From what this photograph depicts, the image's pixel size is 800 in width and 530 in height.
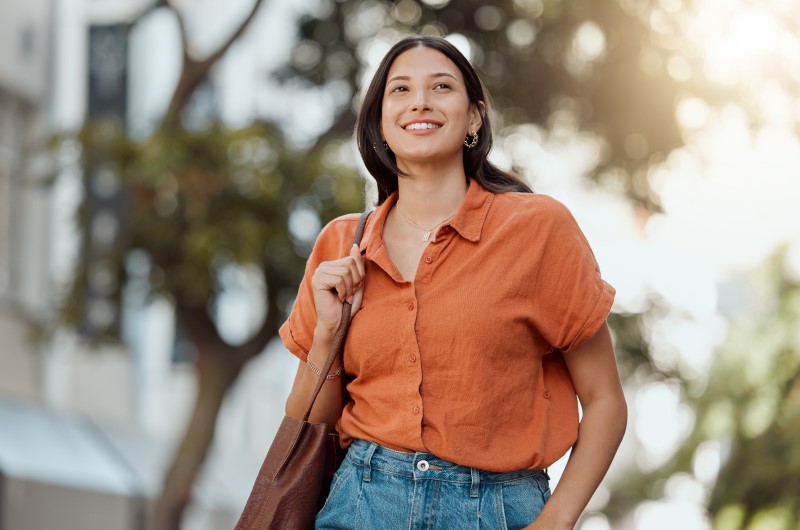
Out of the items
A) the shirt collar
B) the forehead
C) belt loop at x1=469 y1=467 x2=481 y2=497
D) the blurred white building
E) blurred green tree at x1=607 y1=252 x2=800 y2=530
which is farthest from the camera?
the blurred white building

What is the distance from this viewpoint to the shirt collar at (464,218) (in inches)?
114

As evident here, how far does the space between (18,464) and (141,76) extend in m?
5.37

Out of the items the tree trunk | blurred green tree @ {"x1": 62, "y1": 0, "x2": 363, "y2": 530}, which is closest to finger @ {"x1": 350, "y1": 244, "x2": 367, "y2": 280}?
blurred green tree @ {"x1": 62, "y1": 0, "x2": 363, "y2": 530}

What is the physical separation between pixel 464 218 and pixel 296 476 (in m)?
0.66

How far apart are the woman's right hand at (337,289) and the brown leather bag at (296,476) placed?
0.02 metres

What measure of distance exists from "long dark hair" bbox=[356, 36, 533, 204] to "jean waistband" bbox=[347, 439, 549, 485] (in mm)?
629

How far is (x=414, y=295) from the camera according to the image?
285 centimetres

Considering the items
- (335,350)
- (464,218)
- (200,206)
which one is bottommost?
(200,206)

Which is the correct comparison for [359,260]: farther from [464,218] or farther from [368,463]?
[368,463]

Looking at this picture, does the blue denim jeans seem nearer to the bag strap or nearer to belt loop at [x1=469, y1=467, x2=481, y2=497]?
belt loop at [x1=469, y1=467, x2=481, y2=497]

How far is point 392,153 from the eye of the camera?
3.16m

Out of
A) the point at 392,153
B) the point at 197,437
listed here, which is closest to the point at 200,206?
the point at 197,437

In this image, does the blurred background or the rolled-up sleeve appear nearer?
the rolled-up sleeve

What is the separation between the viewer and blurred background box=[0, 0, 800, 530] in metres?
10.2
